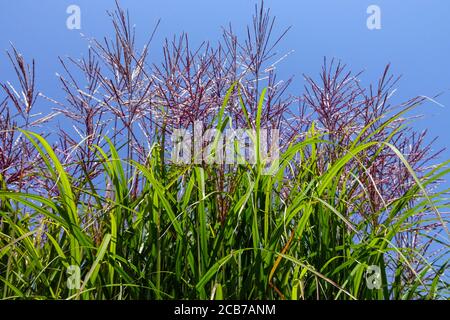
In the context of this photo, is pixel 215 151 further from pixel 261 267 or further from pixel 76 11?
pixel 76 11

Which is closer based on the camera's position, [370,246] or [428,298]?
[370,246]

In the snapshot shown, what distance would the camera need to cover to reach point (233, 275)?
2143mm

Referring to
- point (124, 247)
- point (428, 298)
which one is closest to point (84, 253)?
point (124, 247)

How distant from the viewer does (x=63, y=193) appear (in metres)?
2.17

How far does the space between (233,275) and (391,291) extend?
655 millimetres

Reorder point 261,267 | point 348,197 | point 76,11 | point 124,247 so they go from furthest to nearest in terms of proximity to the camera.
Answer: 1. point 76,11
2. point 348,197
3. point 124,247
4. point 261,267

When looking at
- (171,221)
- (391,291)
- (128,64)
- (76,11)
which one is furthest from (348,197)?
Result: (76,11)

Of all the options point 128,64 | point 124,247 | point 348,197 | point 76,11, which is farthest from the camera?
point 76,11

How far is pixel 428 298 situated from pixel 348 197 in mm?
494

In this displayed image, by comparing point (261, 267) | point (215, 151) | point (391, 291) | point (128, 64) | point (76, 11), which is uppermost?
point (76, 11)

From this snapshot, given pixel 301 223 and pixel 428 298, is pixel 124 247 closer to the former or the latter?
pixel 301 223

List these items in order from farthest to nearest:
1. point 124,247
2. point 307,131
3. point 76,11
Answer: point 76,11 → point 307,131 → point 124,247

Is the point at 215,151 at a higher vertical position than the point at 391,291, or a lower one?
higher

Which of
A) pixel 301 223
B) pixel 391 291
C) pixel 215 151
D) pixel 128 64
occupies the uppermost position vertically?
pixel 128 64
